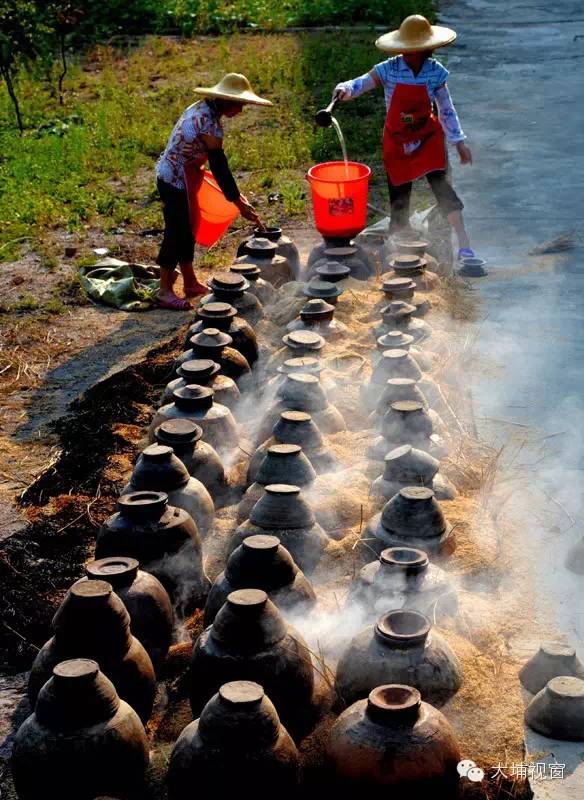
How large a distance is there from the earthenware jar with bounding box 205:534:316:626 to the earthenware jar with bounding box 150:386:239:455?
1.63 m

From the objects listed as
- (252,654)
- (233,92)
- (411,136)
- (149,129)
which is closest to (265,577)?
(252,654)

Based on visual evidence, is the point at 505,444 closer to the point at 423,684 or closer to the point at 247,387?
the point at 247,387

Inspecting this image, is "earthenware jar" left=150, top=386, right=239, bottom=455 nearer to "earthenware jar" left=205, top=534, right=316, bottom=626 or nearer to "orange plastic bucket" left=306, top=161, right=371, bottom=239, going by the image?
"earthenware jar" left=205, top=534, right=316, bottom=626

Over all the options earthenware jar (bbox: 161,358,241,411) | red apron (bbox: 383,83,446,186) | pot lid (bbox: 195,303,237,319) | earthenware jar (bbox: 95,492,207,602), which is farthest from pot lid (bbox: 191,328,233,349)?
red apron (bbox: 383,83,446,186)

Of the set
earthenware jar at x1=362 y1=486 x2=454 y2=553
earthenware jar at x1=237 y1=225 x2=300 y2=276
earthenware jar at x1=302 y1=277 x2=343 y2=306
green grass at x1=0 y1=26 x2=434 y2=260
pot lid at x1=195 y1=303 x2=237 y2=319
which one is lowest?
green grass at x1=0 y1=26 x2=434 y2=260

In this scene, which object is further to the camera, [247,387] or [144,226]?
[144,226]

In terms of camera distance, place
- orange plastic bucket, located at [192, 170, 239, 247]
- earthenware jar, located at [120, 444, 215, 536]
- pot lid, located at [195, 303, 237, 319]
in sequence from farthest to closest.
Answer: orange plastic bucket, located at [192, 170, 239, 247], pot lid, located at [195, 303, 237, 319], earthenware jar, located at [120, 444, 215, 536]

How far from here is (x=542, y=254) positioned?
29.2ft

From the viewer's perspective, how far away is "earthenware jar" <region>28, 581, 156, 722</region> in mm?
3744

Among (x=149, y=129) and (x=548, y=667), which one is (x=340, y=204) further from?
(x=149, y=129)

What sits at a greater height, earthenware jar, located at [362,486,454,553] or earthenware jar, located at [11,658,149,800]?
earthenware jar, located at [11,658,149,800]

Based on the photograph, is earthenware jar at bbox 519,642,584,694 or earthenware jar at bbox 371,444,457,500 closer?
earthenware jar at bbox 519,642,584,694

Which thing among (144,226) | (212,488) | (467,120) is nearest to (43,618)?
(212,488)

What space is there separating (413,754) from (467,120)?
10.9 m
